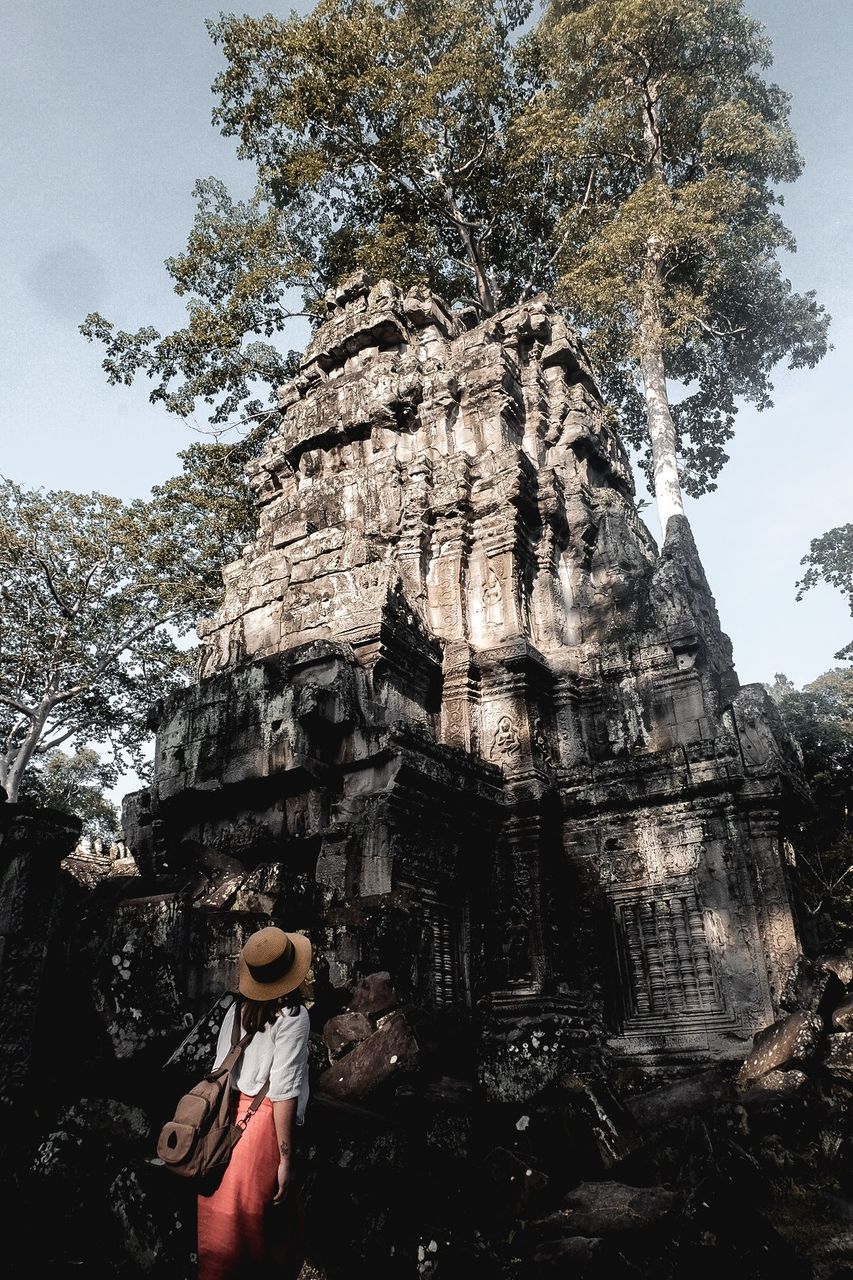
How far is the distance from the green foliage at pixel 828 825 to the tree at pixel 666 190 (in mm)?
6073

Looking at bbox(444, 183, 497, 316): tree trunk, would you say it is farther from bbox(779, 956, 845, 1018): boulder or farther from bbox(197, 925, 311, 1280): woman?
bbox(197, 925, 311, 1280): woman

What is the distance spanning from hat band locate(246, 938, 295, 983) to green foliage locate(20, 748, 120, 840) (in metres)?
24.6

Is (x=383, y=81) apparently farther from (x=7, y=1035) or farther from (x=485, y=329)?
(x=7, y=1035)

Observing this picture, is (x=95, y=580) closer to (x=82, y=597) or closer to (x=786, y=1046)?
(x=82, y=597)

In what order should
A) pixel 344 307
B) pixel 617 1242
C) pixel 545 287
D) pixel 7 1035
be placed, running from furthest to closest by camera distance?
pixel 545 287 → pixel 344 307 → pixel 7 1035 → pixel 617 1242

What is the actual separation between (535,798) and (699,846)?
169 centimetres

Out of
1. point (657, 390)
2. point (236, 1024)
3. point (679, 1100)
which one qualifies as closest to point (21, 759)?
point (657, 390)

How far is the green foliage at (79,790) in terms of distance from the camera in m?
29.4

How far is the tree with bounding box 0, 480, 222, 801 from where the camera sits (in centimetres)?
1953

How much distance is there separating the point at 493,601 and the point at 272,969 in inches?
322

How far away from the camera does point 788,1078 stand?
5.73 meters

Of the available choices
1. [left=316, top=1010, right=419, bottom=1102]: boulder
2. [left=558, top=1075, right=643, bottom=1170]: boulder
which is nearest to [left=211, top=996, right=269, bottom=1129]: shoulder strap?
[left=316, top=1010, right=419, bottom=1102]: boulder

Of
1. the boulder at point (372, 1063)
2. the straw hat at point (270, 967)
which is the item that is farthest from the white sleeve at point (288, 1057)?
the boulder at point (372, 1063)

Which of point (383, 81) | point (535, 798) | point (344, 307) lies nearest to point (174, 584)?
point (344, 307)
